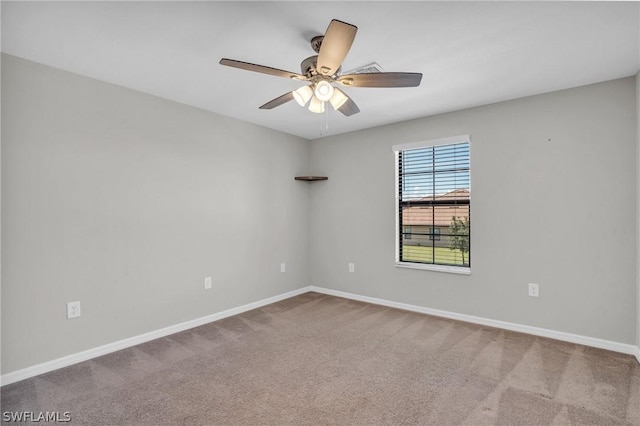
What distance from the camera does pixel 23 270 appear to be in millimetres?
2309

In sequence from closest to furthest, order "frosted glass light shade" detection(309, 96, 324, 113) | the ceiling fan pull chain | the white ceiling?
the white ceiling
"frosted glass light shade" detection(309, 96, 324, 113)
the ceiling fan pull chain

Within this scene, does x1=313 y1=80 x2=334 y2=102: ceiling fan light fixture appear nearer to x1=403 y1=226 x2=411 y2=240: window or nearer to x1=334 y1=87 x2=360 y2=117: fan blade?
x1=334 y1=87 x2=360 y2=117: fan blade

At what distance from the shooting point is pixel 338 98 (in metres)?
2.23

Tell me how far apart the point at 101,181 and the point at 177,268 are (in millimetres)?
1078

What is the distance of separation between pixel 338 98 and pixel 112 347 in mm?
2798

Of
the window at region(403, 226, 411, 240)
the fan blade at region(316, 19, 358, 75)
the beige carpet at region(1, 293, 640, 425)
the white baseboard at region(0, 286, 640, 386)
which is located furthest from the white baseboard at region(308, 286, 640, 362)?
the fan blade at region(316, 19, 358, 75)

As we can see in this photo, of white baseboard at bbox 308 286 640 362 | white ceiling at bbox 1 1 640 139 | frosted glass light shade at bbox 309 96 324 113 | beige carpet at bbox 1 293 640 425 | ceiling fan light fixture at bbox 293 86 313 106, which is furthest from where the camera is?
white baseboard at bbox 308 286 640 362

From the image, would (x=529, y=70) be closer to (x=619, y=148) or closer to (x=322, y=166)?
(x=619, y=148)

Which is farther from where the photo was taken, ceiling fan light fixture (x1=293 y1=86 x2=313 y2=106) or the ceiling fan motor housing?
ceiling fan light fixture (x1=293 y1=86 x2=313 y2=106)

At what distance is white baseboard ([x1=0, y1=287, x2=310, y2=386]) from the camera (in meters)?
2.28

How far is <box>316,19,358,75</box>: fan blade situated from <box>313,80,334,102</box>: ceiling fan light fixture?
85 mm

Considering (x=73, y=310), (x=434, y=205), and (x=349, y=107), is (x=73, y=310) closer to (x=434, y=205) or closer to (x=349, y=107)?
(x=349, y=107)

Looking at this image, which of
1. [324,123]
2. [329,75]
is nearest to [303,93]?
[329,75]

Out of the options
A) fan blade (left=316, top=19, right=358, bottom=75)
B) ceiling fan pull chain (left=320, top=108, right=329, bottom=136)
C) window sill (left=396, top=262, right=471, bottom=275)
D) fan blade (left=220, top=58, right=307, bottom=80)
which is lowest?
window sill (left=396, top=262, right=471, bottom=275)
